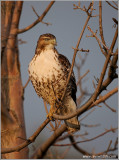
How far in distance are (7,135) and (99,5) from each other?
10.3 ft

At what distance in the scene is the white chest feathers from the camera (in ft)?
13.5

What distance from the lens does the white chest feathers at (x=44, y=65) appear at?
4.11m

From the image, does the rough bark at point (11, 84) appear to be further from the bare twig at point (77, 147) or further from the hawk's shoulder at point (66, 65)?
the hawk's shoulder at point (66, 65)

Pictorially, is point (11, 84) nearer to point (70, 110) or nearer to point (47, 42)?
point (70, 110)

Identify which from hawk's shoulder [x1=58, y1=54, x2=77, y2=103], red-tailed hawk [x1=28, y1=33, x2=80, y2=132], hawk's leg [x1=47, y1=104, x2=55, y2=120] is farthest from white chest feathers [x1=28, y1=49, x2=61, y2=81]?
hawk's leg [x1=47, y1=104, x2=55, y2=120]

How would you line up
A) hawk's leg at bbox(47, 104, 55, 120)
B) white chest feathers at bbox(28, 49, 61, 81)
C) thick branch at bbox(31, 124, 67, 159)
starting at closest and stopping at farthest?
hawk's leg at bbox(47, 104, 55, 120)
white chest feathers at bbox(28, 49, 61, 81)
thick branch at bbox(31, 124, 67, 159)

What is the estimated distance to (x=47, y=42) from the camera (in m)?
4.35

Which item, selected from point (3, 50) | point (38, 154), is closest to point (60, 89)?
Result: point (38, 154)

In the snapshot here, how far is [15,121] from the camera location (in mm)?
5195

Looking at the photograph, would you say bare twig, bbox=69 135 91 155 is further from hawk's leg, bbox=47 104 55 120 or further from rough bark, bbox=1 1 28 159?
hawk's leg, bbox=47 104 55 120

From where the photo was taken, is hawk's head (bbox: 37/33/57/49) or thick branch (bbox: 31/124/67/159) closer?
hawk's head (bbox: 37/33/57/49)

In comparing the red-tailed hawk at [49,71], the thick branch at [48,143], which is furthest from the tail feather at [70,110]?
the red-tailed hawk at [49,71]

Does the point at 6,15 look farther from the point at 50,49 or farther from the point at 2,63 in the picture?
the point at 50,49

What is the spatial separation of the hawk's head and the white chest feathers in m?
0.08
